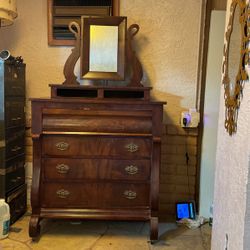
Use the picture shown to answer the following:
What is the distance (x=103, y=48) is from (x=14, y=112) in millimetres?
816

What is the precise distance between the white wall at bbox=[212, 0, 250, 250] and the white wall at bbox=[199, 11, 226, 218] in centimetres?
81

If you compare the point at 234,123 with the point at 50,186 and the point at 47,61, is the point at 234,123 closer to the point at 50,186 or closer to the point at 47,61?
the point at 50,186

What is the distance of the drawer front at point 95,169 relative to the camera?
2.17 meters

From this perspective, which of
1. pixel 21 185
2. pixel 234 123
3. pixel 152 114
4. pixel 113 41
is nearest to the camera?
pixel 234 123

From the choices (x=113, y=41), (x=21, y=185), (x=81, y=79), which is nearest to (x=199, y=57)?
(x=113, y=41)

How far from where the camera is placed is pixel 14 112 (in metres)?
2.35

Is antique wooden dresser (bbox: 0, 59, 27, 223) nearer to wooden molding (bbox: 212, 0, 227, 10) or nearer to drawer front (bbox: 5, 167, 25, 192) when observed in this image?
drawer front (bbox: 5, 167, 25, 192)

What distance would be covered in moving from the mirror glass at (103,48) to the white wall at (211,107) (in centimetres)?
73

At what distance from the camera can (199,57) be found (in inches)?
101

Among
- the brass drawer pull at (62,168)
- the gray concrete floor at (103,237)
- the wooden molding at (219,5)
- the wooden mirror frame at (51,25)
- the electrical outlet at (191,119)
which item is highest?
the wooden molding at (219,5)

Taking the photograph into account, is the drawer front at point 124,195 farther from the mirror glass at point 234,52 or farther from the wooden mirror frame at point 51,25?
the wooden mirror frame at point 51,25

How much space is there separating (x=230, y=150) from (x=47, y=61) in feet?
5.81

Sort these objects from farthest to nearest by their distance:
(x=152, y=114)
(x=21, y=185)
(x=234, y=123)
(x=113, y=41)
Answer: (x=21, y=185) < (x=113, y=41) < (x=152, y=114) < (x=234, y=123)

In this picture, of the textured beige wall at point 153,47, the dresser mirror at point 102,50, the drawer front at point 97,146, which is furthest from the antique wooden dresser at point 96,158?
the textured beige wall at point 153,47
